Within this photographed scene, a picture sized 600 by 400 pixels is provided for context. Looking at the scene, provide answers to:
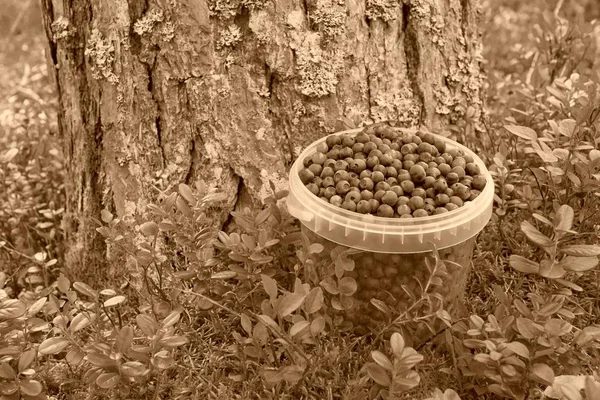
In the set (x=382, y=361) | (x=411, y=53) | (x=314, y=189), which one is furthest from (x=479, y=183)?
(x=382, y=361)

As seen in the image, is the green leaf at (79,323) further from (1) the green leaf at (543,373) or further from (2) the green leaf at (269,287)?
(1) the green leaf at (543,373)

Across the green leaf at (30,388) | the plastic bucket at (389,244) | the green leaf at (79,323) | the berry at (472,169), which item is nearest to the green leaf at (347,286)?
the plastic bucket at (389,244)

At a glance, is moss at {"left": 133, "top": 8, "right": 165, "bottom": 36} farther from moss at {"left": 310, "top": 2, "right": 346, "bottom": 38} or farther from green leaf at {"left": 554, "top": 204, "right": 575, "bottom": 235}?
green leaf at {"left": 554, "top": 204, "right": 575, "bottom": 235}

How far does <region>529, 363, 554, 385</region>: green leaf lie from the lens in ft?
5.65

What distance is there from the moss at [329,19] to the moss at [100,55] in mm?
713

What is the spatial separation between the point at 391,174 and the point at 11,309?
1.18 meters

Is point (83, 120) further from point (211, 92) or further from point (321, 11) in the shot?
point (321, 11)

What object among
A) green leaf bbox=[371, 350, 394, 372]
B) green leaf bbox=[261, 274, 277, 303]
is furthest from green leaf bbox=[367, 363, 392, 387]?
green leaf bbox=[261, 274, 277, 303]

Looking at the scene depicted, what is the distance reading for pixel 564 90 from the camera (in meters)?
2.62

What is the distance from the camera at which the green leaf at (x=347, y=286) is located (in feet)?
6.35

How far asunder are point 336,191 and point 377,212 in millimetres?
150

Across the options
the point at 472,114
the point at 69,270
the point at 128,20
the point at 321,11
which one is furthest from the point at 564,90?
the point at 69,270

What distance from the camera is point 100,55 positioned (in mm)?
2350

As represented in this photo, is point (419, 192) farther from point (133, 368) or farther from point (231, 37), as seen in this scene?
point (133, 368)
